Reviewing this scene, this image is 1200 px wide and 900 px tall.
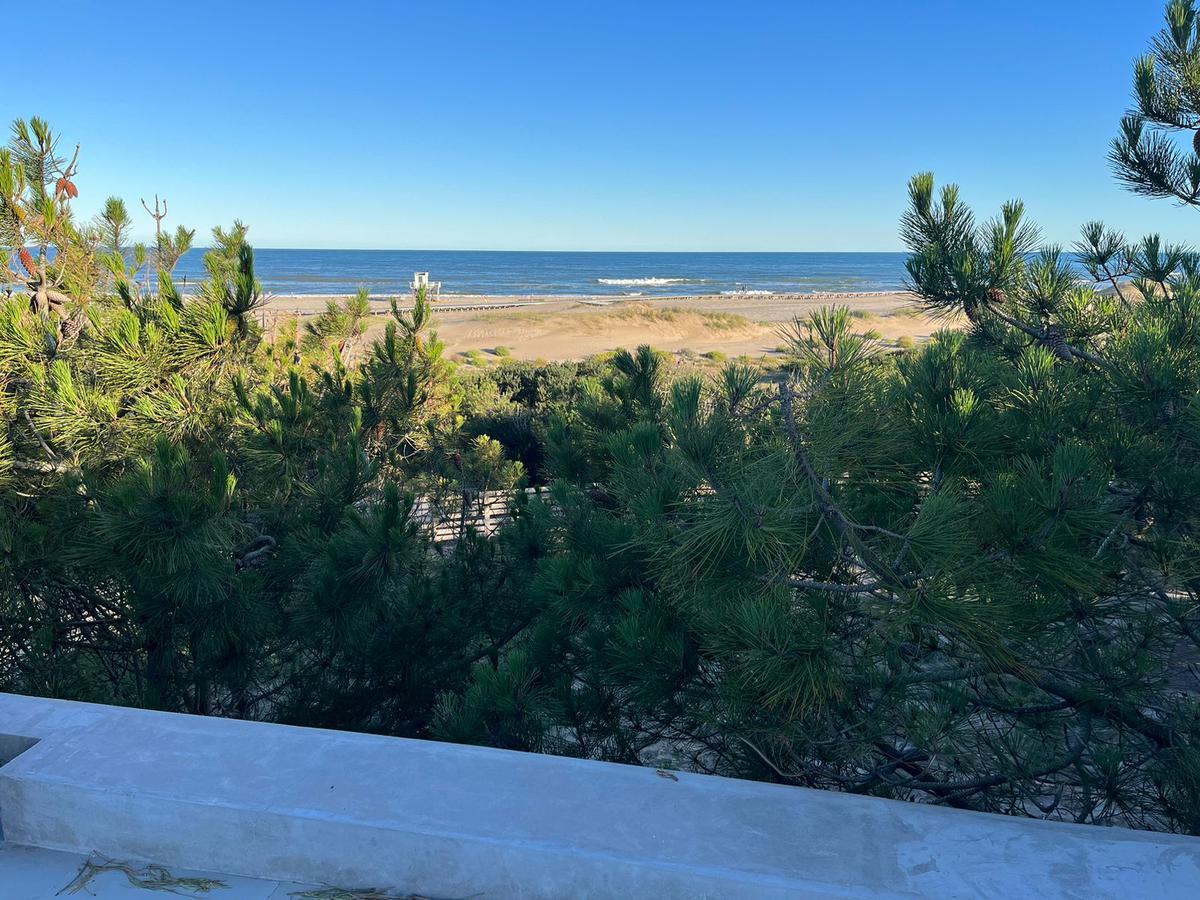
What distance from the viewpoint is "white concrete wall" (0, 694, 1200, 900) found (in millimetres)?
1387

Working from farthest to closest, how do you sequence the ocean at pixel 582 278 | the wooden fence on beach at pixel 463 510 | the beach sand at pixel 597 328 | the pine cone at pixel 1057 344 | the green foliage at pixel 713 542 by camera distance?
the ocean at pixel 582 278 → the beach sand at pixel 597 328 → the wooden fence on beach at pixel 463 510 → the pine cone at pixel 1057 344 → the green foliage at pixel 713 542

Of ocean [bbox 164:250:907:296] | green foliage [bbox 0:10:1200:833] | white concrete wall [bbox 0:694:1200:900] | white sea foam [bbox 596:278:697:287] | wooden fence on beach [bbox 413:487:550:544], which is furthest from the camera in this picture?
white sea foam [bbox 596:278:697:287]

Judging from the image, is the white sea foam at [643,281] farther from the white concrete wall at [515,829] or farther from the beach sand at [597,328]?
the white concrete wall at [515,829]

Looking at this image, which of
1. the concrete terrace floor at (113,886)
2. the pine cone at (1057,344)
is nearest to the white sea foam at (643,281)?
the pine cone at (1057,344)

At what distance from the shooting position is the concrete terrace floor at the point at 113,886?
4.99ft

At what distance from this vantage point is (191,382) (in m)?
4.16

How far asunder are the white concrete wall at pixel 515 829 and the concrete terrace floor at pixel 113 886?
0.07 ft

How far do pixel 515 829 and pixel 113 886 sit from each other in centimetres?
75

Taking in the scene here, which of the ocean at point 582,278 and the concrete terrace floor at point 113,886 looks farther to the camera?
the ocean at point 582,278

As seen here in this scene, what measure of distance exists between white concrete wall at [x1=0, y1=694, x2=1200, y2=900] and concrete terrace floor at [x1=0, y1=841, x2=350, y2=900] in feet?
0.07

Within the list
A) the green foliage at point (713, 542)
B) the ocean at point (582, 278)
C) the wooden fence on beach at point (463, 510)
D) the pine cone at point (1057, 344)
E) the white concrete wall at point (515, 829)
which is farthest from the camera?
the ocean at point (582, 278)

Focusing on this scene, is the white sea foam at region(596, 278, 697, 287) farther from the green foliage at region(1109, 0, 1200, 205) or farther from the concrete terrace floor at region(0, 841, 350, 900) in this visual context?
the concrete terrace floor at region(0, 841, 350, 900)

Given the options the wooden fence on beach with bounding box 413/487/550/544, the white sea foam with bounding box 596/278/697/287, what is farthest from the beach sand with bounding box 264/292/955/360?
the white sea foam with bounding box 596/278/697/287

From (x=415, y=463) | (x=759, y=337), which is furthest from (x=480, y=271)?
(x=415, y=463)
